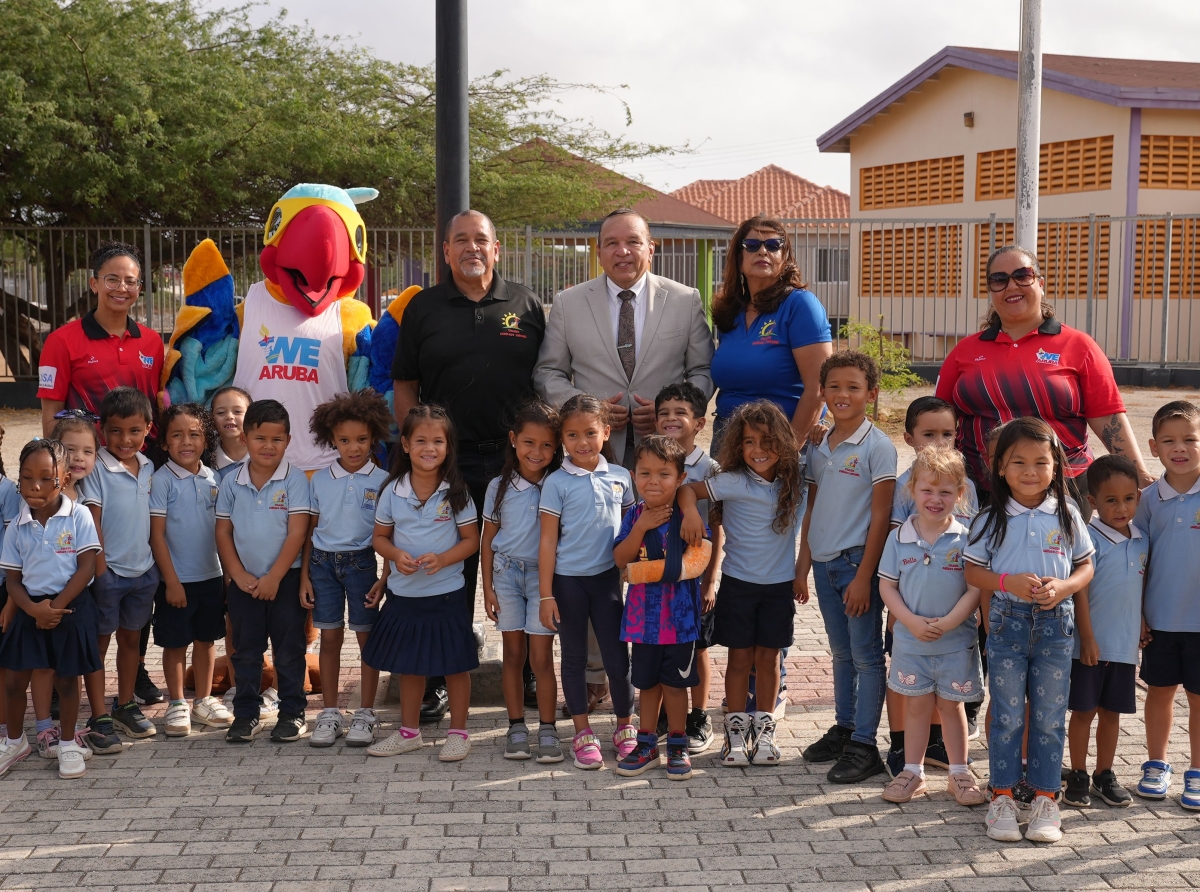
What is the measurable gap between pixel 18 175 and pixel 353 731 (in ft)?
42.3

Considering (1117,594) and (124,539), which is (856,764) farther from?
(124,539)

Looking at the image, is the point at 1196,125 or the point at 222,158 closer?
the point at 222,158

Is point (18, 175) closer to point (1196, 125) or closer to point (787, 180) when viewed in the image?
point (1196, 125)

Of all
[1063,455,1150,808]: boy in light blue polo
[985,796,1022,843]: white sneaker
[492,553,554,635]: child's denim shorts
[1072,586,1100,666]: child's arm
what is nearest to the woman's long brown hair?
[492,553,554,635]: child's denim shorts

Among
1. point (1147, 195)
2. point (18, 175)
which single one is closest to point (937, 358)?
point (1147, 195)

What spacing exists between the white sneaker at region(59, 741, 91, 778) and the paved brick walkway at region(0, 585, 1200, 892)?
0.04 m

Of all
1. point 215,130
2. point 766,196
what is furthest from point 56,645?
point 766,196

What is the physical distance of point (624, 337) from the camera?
502cm

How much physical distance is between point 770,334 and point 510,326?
111 cm

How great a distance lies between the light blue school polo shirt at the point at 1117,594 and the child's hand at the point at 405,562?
7.96 feet

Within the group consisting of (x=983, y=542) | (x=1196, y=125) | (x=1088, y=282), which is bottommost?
(x=983, y=542)

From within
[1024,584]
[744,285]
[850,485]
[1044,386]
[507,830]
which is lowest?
[507,830]

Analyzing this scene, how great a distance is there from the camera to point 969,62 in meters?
21.4

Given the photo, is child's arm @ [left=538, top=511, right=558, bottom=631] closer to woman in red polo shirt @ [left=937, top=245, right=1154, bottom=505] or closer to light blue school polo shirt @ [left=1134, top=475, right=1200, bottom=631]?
woman in red polo shirt @ [left=937, top=245, right=1154, bottom=505]
